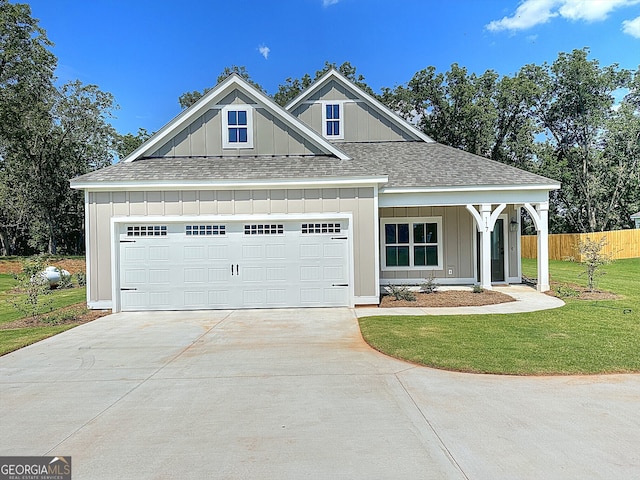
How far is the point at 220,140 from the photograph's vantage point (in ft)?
41.6

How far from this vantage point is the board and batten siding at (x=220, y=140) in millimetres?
12594

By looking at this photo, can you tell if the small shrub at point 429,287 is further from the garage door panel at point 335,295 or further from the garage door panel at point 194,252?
the garage door panel at point 194,252

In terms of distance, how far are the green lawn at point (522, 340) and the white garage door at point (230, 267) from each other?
233cm

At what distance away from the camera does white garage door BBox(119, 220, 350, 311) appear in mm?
11367

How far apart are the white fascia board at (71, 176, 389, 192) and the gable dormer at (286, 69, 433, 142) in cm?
643

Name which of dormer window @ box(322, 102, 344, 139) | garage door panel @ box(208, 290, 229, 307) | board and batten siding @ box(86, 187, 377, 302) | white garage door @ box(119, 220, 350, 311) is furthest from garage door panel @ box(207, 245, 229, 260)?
dormer window @ box(322, 102, 344, 139)

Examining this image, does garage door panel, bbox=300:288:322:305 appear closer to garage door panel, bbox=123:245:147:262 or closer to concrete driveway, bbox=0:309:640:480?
concrete driveway, bbox=0:309:640:480

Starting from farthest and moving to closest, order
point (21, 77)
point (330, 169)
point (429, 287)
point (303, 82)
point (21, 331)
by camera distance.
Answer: point (303, 82) < point (21, 77) < point (429, 287) < point (330, 169) < point (21, 331)

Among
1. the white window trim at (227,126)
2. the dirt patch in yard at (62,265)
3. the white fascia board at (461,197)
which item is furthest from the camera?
the dirt patch in yard at (62,265)

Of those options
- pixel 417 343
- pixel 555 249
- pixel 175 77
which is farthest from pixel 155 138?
pixel 555 249

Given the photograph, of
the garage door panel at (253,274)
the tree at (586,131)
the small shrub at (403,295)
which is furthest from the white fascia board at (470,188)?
the tree at (586,131)

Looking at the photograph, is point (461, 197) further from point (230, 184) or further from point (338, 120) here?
point (230, 184)

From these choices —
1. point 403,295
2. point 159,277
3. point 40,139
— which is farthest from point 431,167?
point 40,139

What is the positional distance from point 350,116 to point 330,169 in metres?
6.26
